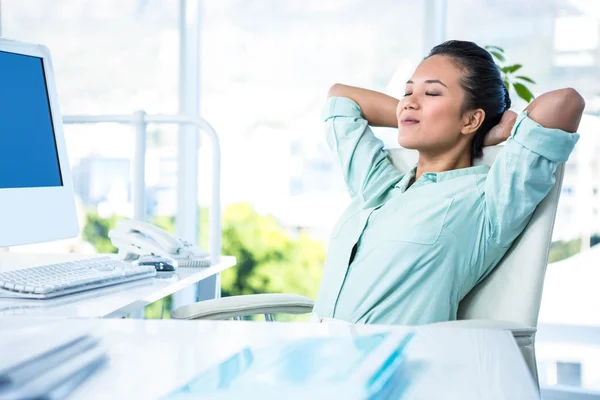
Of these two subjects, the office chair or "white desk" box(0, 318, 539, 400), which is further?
the office chair

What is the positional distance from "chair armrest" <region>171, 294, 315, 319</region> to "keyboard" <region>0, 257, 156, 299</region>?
0.11 m

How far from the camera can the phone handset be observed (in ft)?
5.56

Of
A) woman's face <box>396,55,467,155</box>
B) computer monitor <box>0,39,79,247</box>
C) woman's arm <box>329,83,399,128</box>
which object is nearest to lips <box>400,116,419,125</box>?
woman's face <box>396,55,467,155</box>

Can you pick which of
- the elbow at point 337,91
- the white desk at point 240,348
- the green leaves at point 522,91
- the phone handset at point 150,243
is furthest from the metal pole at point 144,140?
the white desk at point 240,348

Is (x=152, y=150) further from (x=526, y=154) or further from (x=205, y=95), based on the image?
(x=526, y=154)

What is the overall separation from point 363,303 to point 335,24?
2151 millimetres

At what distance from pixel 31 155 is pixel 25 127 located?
0.18 feet

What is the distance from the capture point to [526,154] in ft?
4.49

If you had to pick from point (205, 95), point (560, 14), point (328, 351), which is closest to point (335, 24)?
point (205, 95)

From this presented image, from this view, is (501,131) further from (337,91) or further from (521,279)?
(337,91)

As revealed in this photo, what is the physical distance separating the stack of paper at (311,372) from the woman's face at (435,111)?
111 centimetres

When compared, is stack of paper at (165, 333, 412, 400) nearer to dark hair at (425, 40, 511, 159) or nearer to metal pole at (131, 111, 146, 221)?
dark hair at (425, 40, 511, 159)

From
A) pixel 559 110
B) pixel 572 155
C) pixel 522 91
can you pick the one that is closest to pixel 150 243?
pixel 559 110

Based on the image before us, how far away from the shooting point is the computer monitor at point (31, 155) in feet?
4.45
